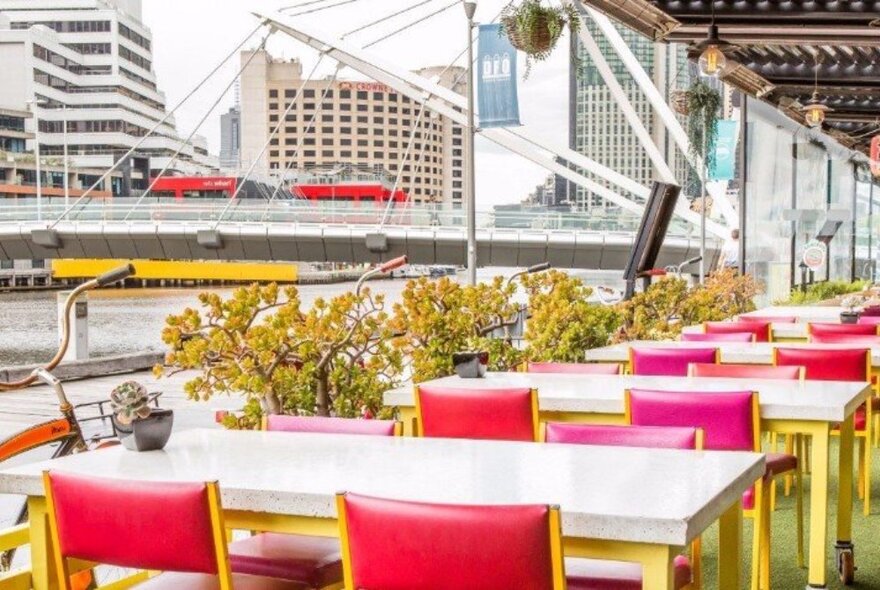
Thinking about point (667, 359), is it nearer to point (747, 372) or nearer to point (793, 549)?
point (747, 372)

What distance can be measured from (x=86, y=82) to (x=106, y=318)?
160 feet

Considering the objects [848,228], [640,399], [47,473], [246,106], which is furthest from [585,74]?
[246,106]

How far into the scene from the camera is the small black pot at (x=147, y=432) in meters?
3.02

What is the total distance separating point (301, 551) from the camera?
298cm

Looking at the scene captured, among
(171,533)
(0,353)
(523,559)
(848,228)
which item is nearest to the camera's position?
(523,559)

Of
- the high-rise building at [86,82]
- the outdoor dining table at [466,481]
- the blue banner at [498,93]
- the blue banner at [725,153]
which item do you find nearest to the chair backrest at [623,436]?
the outdoor dining table at [466,481]

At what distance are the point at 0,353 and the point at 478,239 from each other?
19169mm

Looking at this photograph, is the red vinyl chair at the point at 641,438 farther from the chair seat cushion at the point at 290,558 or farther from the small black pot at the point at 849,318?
the small black pot at the point at 849,318

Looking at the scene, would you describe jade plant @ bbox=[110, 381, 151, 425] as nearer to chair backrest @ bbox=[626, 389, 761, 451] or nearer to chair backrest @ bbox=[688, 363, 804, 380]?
chair backrest @ bbox=[626, 389, 761, 451]

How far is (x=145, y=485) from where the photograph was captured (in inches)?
94.0

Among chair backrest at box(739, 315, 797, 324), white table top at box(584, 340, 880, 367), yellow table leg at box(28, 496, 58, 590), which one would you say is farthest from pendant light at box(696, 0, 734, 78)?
yellow table leg at box(28, 496, 58, 590)

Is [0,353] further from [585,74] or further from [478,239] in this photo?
[585,74]

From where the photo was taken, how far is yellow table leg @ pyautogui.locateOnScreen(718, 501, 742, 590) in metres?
2.85

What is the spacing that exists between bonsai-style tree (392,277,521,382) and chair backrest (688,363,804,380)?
133 centimetres
